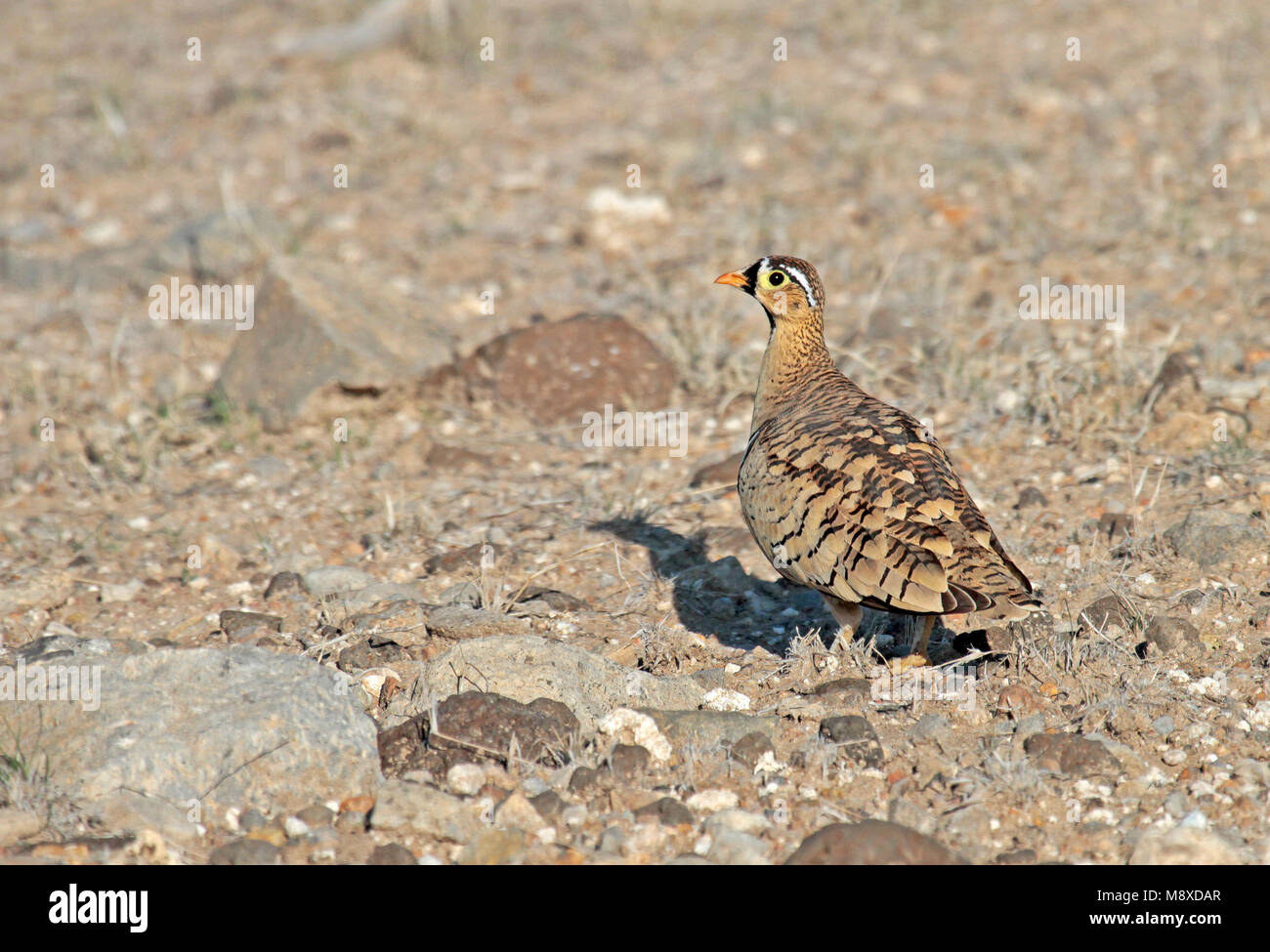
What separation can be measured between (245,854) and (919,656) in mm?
2463

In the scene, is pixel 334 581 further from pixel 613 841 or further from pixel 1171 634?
pixel 1171 634

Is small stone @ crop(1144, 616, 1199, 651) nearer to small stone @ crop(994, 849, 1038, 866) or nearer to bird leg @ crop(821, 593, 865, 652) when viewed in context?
bird leg @ crop(821, 593, 865, 652)

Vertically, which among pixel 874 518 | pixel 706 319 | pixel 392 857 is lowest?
pixel 392 857

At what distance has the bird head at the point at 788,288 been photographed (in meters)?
5.48

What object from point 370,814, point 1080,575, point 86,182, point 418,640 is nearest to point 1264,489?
point 1080,575

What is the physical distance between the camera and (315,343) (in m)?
7.32

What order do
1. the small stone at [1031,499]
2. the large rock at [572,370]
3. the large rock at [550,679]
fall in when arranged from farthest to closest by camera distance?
the large rock at [572,370]
the small stone at [1031,499]
the large rock at [550,679]

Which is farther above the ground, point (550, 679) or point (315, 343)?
point (315, 343)

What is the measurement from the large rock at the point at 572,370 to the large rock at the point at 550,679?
2.90 meters

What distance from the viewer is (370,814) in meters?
4.01

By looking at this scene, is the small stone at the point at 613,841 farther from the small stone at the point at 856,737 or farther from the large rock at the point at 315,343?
the large rock at the point at 315,343

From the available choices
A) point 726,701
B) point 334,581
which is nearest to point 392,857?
point 726,701

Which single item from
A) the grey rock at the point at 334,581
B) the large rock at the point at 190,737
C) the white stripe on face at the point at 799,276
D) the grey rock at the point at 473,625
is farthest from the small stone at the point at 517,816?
the white stripe on face at the point at 799,276

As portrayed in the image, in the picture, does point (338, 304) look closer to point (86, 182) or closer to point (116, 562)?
point (116, 562)
